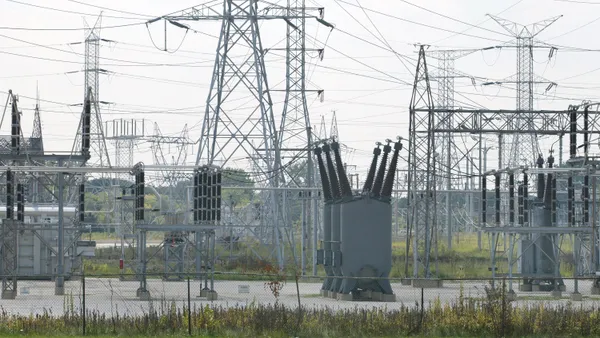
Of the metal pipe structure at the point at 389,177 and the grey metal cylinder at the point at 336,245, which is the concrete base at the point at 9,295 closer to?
the grey metal cylinder at the point at 336,245

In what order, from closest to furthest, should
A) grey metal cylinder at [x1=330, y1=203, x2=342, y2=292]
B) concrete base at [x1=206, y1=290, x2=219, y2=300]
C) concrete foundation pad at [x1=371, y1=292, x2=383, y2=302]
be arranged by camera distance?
concrete base at [x1=206, y1=290, x2=219, y2=300], concrete foundation pad at [x1=371, y1=292, x2=383, y2=302], grey metal cylinder at [x1=330, y1=203, x2=342, y2=292]

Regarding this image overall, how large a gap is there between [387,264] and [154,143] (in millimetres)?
53351

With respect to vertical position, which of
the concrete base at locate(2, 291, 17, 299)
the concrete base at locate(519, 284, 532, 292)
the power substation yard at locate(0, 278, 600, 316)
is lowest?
the concrete base at locate(519, 284, 532, 292)

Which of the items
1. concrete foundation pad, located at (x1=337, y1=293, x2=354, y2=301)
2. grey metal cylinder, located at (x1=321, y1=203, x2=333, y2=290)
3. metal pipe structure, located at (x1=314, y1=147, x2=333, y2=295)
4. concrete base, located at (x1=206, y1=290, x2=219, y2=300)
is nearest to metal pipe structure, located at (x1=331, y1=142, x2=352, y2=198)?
metal pipe structure, located at (x1=314, y1=147, x2=333, y2=295)

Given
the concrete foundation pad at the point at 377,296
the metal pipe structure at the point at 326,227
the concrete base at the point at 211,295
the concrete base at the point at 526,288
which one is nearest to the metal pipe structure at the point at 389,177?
the metal pipe structure at the point at 326,227

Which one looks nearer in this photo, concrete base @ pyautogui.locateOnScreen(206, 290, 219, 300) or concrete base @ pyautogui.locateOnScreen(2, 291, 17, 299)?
concrete base @ pyautogui.locateOnScreen(2, 291, 17, 299)

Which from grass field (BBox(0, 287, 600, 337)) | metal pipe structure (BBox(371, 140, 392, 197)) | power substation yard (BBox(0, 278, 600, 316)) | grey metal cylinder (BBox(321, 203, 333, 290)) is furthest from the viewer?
grey metal cylinder (BBox(321, 203, 333, 290))

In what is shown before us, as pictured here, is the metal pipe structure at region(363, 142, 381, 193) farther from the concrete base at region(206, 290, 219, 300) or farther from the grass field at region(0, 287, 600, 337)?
the grass field at region(0, 287, 600, 337)

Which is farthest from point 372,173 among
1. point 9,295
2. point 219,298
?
point 9,295

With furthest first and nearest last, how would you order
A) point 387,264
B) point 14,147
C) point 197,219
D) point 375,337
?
1. point 14,147
2. point 197,219
3. point 387,264
4. point 375,337

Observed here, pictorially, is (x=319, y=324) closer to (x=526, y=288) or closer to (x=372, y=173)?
(x=372, y=173)

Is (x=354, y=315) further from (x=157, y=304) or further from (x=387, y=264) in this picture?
(x=387, y=264)

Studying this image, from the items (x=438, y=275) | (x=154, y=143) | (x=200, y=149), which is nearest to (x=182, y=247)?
(x=200, y=149)

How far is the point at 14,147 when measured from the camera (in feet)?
136
